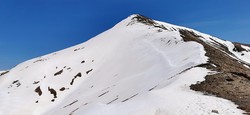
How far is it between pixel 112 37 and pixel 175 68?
63.1 meters

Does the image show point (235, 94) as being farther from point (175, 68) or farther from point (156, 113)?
point (175, 68)

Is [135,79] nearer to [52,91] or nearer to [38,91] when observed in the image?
[52,91]

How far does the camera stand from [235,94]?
28.8m

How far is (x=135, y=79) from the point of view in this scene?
50.7 m

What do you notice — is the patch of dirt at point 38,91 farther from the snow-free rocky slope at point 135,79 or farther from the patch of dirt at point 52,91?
the patch of dirt at point 52,91

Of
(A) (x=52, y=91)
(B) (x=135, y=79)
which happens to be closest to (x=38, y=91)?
(A) (x=52, y=91)

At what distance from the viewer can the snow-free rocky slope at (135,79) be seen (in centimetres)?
2683

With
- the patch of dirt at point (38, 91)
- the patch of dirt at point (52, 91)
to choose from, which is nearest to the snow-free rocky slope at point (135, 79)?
the patch of dirt at point (52, 91)

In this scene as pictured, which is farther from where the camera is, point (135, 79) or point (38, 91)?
point (38, 91)

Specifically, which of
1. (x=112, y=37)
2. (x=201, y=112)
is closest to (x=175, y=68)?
(x=201, y=112)

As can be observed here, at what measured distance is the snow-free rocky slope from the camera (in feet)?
88.0

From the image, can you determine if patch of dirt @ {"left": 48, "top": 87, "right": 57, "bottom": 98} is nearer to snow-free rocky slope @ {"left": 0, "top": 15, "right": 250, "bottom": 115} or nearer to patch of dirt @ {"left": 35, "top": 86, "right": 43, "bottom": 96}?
snow-free rocky slope @ {"left": 0, "top": 15, "right": 250, "bottom": 115}

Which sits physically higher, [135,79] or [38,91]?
[38,91]

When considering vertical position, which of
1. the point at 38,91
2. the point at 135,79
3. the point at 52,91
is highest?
the point at 38,91
